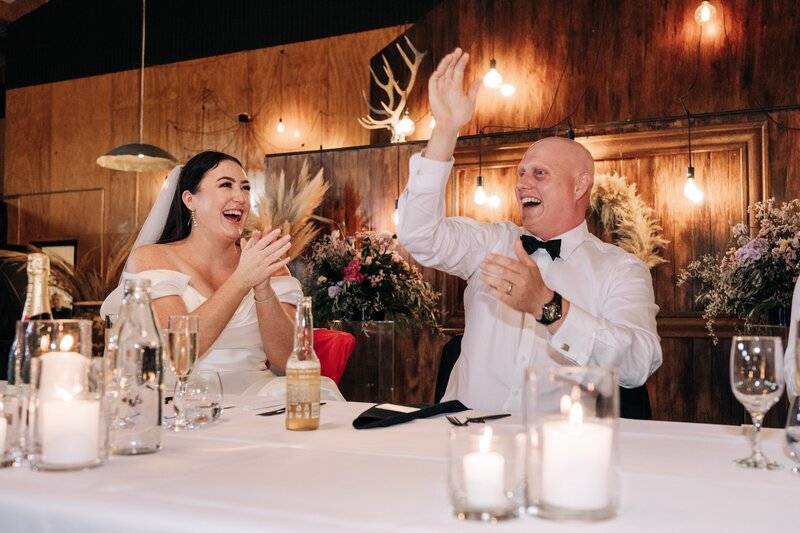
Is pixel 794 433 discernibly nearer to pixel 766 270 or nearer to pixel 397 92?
pixel 766 270

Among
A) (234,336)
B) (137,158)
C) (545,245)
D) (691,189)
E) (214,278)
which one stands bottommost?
(234,336)

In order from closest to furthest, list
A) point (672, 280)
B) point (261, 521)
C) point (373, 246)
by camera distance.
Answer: point (261, 521) → point (373, 246) → point (672, 280)

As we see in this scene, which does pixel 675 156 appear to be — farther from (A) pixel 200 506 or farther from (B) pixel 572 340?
(A) pixel 200 506

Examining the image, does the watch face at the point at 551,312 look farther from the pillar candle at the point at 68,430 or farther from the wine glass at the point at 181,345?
the pillar candle at the point at 68,430

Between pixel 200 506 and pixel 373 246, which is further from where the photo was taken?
pixel 373 246

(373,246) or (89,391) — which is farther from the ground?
(373,246)

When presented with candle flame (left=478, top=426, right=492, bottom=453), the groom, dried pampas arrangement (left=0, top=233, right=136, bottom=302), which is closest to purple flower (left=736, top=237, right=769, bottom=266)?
the groom

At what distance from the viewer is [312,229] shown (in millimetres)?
7359

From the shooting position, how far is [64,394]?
1.23m

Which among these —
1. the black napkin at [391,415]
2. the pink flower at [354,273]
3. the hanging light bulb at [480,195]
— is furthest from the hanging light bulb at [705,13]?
the black napkin at [391,415]

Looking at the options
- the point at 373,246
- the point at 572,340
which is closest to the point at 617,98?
the point at 373,246

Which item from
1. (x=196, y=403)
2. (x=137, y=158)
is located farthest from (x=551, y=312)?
(x=137, y=158)

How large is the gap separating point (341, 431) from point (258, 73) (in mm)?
8786

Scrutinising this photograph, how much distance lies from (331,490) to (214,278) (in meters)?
2.30
